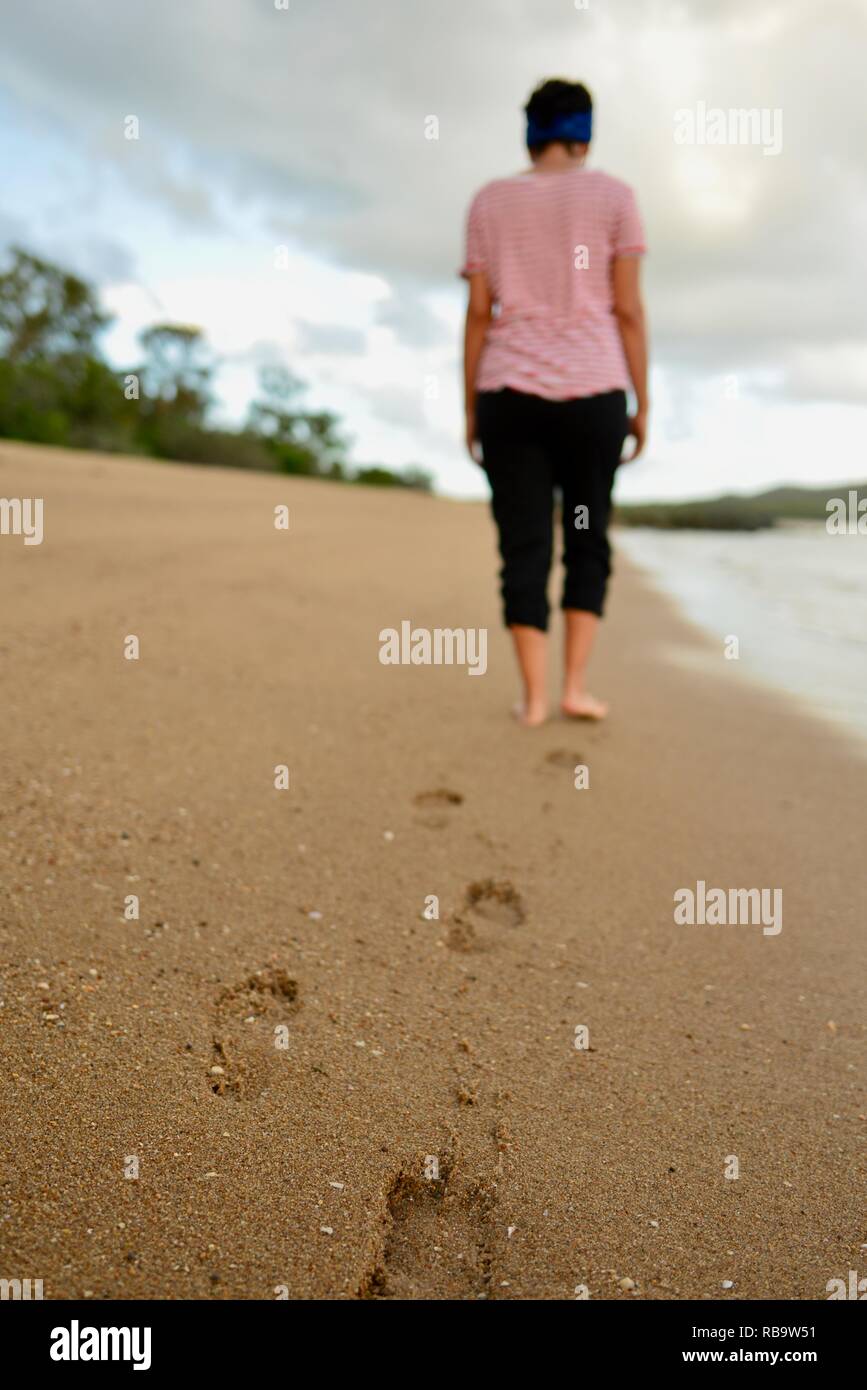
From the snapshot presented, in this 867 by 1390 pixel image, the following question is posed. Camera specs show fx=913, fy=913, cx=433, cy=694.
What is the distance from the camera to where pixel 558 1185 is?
107 centimetres

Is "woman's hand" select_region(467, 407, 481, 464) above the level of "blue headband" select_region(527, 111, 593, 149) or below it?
below

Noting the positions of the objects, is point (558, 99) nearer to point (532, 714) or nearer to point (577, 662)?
point (577, 662)

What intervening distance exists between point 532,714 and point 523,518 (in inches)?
24.2

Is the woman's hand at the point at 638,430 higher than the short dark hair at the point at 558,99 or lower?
lower

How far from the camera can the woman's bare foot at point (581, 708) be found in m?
2.97

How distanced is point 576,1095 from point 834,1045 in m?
0.43

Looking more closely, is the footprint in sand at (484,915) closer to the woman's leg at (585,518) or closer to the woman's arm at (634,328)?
the woman's leg at (585,518)

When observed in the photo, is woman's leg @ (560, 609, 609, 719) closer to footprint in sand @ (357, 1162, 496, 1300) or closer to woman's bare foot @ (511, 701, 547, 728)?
woman's bare foot @ (511, 701, 547, 728)

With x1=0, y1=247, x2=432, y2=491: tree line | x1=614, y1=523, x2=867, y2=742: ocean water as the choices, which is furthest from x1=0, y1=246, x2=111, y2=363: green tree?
x1=614, y1=523, x2=867, y2=742: ocean water

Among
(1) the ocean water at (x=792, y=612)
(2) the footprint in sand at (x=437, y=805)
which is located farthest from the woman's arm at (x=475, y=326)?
(1) the ocean water at (x=792, y=612)

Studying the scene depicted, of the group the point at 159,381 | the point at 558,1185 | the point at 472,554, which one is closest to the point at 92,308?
the point at 159,381

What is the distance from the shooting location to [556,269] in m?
2.78

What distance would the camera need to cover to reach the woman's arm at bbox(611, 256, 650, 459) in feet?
9.14

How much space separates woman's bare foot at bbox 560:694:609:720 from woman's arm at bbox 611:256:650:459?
31.9 inches
